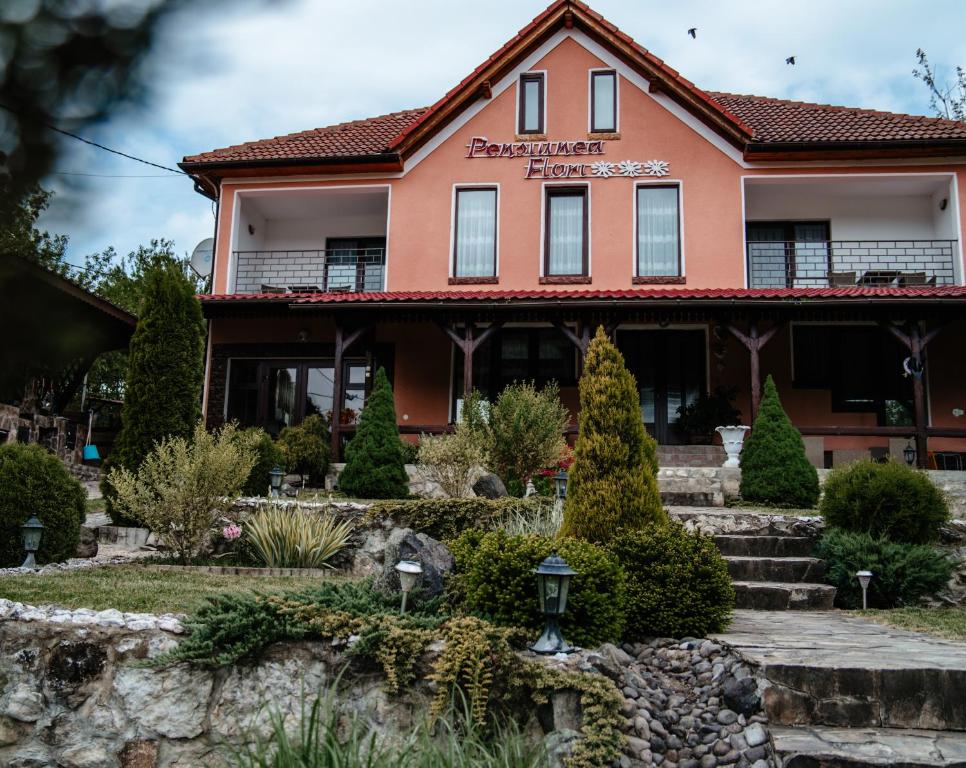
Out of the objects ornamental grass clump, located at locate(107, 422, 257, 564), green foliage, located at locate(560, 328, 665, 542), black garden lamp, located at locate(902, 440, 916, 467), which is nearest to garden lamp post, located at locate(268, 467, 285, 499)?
ornamental grass clump, located at locate(107, 422, 257, 564)

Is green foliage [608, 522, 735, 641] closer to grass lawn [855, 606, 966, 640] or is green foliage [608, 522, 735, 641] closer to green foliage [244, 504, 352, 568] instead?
grass lawn [855, 606, 966, 640]

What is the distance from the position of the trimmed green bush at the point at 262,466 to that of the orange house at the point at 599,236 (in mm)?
2620

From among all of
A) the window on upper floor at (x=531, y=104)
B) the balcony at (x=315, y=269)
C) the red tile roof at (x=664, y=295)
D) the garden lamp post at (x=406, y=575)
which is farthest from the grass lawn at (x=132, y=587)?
the window on upper floor at (x=531, y=104)

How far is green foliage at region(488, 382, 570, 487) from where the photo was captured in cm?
1166

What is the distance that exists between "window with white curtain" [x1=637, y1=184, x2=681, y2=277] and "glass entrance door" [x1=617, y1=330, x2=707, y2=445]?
1.29m

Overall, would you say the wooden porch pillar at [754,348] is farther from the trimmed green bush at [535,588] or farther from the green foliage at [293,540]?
the trimmed green bush at [535,588]

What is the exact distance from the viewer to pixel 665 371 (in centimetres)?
1684

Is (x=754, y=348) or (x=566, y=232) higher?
(x=566, y=232)

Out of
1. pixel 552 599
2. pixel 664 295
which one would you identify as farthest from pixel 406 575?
pixel 664 295

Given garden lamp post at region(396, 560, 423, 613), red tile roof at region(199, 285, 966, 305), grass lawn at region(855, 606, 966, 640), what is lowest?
grass lawn at region(855, 606, 966, 640)

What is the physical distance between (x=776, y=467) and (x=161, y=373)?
8.31 meters

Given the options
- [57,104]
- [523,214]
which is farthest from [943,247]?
[57,104]

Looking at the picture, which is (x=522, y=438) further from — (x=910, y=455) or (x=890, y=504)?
(x=910, y=455)

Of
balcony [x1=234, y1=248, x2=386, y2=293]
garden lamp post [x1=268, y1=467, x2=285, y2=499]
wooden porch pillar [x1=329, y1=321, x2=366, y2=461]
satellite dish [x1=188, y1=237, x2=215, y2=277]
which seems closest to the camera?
garden lamp post [x1=268, y1=467, x2=285, y2=499]
